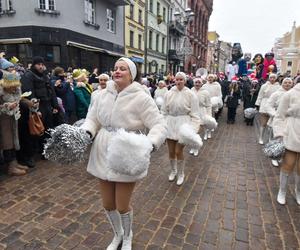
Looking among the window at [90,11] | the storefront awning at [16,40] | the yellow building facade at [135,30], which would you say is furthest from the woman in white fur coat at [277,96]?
the yellow building facade at [135,30]

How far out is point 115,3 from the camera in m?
21.2

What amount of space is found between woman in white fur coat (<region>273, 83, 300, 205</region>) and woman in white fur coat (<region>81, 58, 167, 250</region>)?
2267mm

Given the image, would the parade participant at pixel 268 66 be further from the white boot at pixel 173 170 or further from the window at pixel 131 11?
the window at pixel 131 11

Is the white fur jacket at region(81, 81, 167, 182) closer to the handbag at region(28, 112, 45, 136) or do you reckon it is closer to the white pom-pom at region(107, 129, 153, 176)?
the white pom-pom at region(107, 129, 153, 176)

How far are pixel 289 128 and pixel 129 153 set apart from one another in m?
2.78

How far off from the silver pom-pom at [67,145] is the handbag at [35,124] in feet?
10.1

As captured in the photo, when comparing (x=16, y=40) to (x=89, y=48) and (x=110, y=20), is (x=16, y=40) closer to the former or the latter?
(x=89, y=48)

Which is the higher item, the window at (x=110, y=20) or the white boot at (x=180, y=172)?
the window at (x=110, y=20)

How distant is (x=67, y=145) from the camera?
2.32m

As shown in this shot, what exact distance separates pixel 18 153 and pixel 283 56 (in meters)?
65.5

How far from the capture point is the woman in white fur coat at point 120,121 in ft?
8.06

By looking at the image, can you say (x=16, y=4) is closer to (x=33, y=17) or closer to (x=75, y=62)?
(x=33, y=17)

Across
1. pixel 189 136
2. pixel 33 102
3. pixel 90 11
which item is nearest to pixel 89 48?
pixel 90 11

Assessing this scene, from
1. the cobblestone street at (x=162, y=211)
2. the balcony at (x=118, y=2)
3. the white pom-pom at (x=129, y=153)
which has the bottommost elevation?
the cobblestone street at (x=162, y=211)
